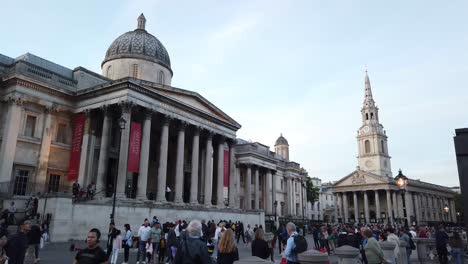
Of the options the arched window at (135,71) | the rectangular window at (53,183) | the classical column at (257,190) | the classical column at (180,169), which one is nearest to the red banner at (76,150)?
the rectangular window at (53,183)

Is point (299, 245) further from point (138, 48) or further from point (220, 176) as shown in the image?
point (138, 48)

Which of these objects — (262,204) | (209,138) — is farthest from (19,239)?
(262,204)

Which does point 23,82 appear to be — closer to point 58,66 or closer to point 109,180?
point 58,66

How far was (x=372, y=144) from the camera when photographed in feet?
314

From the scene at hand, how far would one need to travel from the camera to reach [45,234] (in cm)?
1845

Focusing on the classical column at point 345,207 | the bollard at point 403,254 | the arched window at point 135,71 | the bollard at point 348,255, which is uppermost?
the arched window at point 135,71

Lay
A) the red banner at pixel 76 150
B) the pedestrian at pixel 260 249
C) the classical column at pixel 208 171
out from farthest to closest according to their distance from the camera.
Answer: the classical column at pixel 208 171 < the red banner at pixel 76 150 < the pedestrian at pixel 260 249

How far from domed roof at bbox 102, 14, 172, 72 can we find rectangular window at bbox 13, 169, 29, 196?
49.1ft

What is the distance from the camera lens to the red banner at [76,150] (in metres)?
26.9

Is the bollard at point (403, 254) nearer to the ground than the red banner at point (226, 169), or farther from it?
nearer to the ground

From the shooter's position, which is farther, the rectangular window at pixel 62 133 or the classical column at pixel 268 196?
the classical column at pixel 268 196

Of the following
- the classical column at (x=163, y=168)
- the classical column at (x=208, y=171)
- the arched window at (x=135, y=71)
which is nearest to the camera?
the classical column at (x=163, y=168)

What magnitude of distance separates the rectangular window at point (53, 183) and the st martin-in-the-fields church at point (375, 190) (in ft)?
222

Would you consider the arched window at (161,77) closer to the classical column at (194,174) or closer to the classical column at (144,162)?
the classical column at (194,174)
